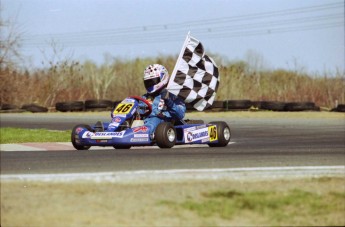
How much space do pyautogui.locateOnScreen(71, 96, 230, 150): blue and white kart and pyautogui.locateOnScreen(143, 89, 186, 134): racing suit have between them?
0.14 m

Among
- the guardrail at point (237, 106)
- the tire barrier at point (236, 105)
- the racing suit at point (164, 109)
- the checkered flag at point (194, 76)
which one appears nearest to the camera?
the racing suit at point (164, 109)

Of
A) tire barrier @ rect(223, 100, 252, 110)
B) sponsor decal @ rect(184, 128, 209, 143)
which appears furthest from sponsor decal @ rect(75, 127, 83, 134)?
tire barrier @ rect(223, 100, 252, 110)

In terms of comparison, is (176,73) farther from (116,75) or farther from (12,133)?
(116,75)

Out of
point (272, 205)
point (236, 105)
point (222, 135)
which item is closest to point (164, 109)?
point (222, 135)

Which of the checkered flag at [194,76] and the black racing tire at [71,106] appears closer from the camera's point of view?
the checkered flag at [194,76]

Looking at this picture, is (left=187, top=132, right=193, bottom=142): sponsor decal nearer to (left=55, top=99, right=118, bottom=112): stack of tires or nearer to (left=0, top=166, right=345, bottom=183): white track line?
(left=0, top=166, right=345, bottom=183): white track line

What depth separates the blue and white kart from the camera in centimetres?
1219

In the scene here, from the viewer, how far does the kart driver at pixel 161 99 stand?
12797mm

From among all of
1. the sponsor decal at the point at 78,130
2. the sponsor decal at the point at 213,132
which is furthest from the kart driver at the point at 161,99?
the sponsor decal at the point at 78,130

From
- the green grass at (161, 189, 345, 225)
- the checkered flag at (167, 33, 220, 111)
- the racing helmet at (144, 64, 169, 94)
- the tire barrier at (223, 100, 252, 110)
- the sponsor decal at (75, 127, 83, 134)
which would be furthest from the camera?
the tire barrier at (223, 100, 252, 110)

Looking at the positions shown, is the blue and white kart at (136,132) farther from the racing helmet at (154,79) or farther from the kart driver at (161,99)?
the racing helmet at (154,79)

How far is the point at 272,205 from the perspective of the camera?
22.2 ft

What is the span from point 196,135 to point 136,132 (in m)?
1.34

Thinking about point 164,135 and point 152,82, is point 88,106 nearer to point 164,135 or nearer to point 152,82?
point 152,82
